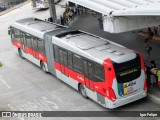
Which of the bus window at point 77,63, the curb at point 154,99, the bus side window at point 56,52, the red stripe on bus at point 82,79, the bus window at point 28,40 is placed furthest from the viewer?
the bus window at point 28,40

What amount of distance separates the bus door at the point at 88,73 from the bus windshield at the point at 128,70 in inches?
57.7

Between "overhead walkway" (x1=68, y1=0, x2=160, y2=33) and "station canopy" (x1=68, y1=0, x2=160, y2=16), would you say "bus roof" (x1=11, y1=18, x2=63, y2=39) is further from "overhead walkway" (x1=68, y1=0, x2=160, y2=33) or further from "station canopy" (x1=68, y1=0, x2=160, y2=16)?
"overhead walkway" (x1=68, y1=0, x2=160, y2=33)

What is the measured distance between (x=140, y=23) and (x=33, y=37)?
25.9 ft

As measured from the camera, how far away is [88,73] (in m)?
16.3

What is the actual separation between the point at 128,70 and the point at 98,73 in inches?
52.6

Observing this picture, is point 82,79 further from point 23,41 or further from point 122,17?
point 23,41

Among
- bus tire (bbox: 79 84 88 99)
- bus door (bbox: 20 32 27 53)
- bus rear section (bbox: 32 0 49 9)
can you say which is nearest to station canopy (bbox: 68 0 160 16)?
bus tire (bbox: 79 84 88 99)

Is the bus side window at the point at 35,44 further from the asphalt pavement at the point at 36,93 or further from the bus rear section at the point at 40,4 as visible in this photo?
the bus rear section at the point at 40,4

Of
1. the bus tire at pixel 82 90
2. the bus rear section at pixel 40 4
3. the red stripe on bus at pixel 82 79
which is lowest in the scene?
the bus rear section at pixel 40 4

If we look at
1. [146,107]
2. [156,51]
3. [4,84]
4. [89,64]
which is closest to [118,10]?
[89,64]

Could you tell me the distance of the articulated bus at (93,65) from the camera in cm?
1497

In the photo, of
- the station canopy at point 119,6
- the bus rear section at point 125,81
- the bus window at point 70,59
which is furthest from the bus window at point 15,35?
the bus rear section at point 125,81

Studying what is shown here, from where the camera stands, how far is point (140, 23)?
17.5 metres

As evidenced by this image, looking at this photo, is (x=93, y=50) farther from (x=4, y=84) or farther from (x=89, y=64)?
(x=4, y=84)
